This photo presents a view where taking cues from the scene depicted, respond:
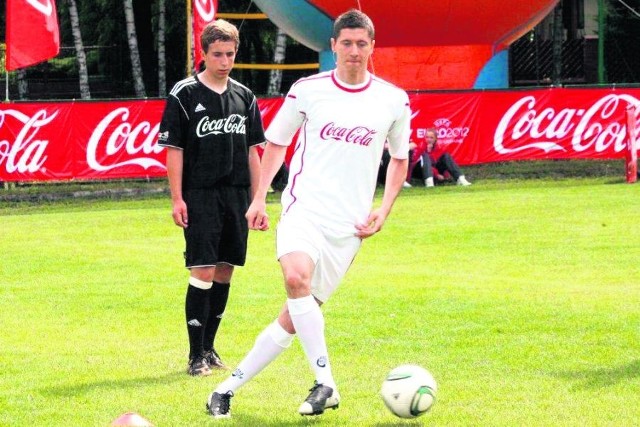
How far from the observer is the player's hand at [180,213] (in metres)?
8.28

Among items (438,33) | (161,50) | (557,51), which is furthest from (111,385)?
(557,51)

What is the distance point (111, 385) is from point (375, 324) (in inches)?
104

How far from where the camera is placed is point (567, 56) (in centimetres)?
4147

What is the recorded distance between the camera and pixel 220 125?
8391mm

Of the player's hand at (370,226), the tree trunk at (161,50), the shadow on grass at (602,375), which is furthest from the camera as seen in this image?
the tree trunk at (161,50)

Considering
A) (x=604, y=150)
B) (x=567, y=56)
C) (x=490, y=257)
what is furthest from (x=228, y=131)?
(x=567, y=56)

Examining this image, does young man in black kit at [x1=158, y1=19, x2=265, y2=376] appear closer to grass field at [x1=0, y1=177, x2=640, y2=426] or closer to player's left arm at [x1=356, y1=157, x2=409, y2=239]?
grass field at [x1=0, y1=177, x2=640, y2=426]

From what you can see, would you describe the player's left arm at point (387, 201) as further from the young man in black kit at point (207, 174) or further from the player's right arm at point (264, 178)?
the young man in black kit at point (207, 174)

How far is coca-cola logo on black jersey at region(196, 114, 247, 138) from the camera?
8.36 metres

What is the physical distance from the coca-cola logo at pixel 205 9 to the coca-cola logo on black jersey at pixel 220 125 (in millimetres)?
17427

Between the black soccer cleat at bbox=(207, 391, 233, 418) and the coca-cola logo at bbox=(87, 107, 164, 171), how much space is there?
1675 cm

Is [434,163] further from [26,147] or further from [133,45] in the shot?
[133,45]

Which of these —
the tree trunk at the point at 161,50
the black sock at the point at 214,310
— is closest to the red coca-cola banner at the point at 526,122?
the tree trunk at the point at 161,50

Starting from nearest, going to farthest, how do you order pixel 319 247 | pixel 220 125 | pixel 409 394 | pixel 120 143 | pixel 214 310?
1. pixel 409 394
2. pixel 319 247
3. pixel 220 125
4. pixel 214 310
5. pixel 120 143
